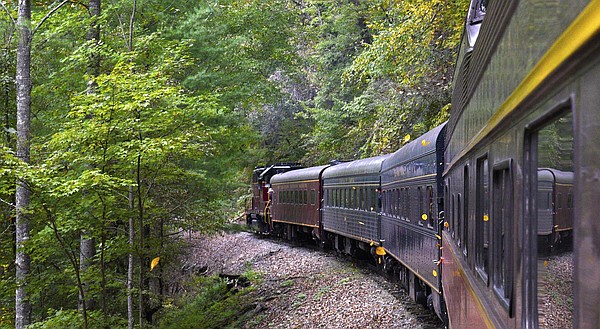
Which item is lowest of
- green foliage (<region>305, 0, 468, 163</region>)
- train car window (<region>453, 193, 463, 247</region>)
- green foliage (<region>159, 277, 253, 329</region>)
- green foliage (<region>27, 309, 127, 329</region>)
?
green foliage (<region>159, 277, 253, 329</region>)

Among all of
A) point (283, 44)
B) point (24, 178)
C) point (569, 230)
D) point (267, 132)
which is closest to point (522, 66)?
point (569, 230)

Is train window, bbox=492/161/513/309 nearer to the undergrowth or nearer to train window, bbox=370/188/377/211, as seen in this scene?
the undergrowth

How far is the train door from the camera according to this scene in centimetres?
164

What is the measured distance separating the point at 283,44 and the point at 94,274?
1018 cm

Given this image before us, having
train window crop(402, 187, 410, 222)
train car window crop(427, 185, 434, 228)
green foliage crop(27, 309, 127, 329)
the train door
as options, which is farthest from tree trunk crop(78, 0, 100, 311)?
the train door

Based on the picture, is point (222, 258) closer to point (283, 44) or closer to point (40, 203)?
point (283, 44)

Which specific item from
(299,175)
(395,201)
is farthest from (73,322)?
(299,175)

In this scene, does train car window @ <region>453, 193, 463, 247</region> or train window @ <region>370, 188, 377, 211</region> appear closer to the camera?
train car window @ <region>453, 193, 463, 247</region>

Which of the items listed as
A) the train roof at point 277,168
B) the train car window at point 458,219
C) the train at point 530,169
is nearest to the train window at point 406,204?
the train at point 530,169

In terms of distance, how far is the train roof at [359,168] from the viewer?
16828 millimetres

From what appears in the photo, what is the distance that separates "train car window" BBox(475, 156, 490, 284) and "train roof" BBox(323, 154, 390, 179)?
12252 millimetres

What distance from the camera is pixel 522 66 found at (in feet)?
7.32

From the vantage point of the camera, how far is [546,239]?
1.93 metres

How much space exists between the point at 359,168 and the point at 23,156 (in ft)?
28.4
